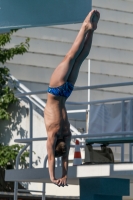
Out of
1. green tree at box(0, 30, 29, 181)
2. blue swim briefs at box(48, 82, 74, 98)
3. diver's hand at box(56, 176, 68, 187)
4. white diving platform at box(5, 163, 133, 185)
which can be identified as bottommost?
diver's hand at box(56, 176, 68, 187)

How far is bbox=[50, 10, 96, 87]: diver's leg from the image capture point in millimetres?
6842

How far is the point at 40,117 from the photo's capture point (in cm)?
1387

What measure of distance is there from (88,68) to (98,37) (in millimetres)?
817

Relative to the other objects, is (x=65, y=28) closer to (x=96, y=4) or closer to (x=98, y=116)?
(x=96, y=4)

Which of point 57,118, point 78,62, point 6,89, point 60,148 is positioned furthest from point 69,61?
point 6,89

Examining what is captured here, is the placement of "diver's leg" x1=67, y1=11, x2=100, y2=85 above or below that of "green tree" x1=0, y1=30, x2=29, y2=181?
below

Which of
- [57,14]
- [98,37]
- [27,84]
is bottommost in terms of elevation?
[57,14]

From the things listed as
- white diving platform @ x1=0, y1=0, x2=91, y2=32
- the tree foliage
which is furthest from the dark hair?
the tree foliage

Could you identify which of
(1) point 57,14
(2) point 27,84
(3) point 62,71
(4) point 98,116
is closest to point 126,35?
(2) point 27,84

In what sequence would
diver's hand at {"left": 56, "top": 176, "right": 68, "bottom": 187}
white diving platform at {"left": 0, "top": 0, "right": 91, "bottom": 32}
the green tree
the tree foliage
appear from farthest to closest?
the tree foliage → the green tree → white diving platform at {"left": 0, "top": 0, "right": 91, "bottom": 32} → diver's hand at {"left": 56, "top": 176, "right": 68, "bottom": 187}

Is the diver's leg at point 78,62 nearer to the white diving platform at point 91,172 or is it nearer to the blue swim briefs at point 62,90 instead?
the blue swim briefs at point 62,90

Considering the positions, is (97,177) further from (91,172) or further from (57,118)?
(57,118)

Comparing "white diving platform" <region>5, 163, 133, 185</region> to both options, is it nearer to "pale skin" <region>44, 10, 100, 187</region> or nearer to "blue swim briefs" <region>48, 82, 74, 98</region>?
"pale skin" <region>44, 10, 100, 187</region>

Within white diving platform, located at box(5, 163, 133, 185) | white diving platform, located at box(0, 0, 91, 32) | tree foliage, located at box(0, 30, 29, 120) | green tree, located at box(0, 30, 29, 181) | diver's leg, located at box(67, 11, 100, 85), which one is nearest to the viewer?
diver's leg, located at box(67, 11, 100, 85)
